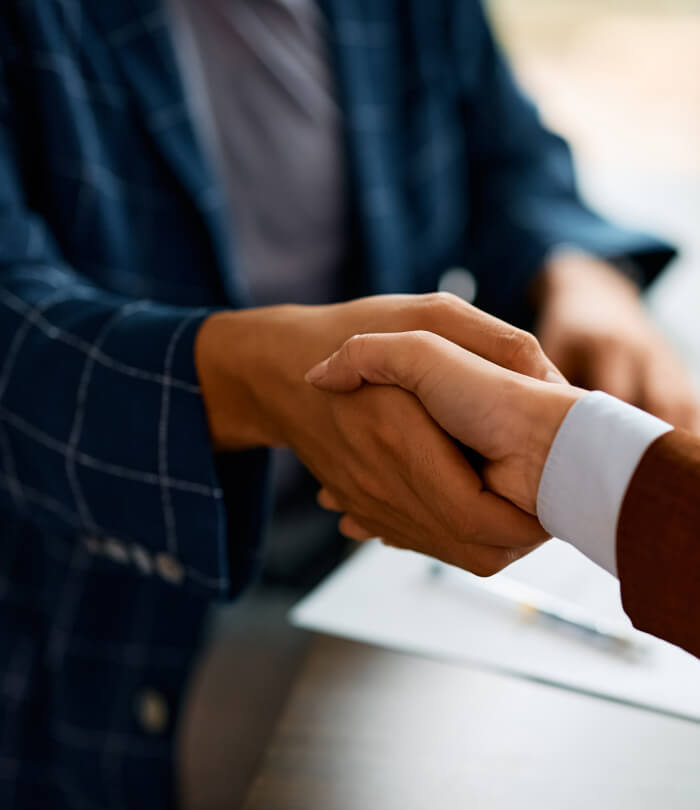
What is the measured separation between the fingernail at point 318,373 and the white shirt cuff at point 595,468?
0.27ft

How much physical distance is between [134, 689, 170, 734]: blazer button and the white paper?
206mm

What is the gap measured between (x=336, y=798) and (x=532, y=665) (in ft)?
0.30

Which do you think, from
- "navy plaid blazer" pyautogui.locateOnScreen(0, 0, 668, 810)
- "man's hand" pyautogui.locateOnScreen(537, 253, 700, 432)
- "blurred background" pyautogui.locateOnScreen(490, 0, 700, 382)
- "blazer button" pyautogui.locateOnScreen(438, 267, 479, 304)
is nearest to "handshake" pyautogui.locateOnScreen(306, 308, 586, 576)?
"navy plaid blazer" pyautogui.locateOnScreen(0, 0, 668, 810)

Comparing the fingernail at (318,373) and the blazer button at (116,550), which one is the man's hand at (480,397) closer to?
the fingernail at (318,373)

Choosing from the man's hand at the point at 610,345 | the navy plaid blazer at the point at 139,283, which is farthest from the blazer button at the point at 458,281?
the man's hand at the point at 610,345

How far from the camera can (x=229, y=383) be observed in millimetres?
330

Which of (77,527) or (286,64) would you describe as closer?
(77,527)

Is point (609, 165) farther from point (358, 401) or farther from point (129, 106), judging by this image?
point (358, 401)

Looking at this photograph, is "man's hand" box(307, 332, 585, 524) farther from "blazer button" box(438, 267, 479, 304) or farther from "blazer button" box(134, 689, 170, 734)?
"blazer button" box(438, 267, 479, 304)

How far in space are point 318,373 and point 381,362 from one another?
0.03 meters

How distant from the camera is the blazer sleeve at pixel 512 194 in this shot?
62 cm

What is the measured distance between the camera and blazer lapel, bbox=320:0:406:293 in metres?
0.62

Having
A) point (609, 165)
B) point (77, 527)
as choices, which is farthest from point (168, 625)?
point (609, 165)

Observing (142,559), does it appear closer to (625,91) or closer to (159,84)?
(159,84)
